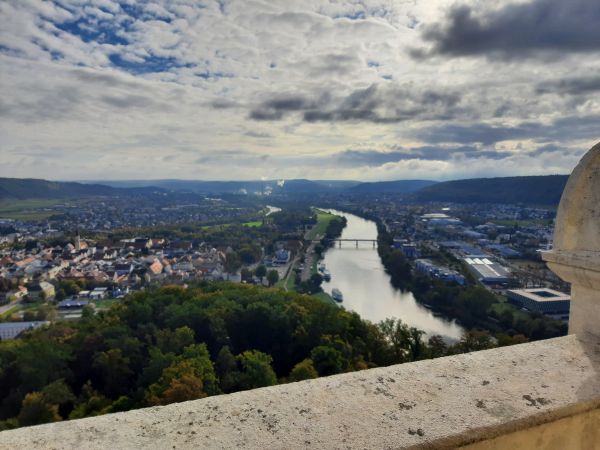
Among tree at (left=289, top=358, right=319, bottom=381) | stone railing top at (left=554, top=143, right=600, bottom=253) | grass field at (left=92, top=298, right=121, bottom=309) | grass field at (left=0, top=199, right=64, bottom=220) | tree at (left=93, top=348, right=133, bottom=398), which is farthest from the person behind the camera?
grass field at (left=0, top=199, right=64, bottom=220)

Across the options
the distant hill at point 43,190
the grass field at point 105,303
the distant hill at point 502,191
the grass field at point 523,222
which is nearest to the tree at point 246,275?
the grass field at point 105,303

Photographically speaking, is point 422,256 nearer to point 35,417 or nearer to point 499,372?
point 35,417

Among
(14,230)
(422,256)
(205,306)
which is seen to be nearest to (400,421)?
(205,306)

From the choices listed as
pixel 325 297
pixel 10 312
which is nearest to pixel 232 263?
pixel 325 297

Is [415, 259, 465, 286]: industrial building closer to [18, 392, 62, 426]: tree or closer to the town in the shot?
the town

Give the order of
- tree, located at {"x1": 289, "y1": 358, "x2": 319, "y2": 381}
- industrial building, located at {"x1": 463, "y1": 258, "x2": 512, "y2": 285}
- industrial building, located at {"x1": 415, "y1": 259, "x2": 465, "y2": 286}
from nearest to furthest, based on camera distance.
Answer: tree, located at {"x1": 289, "y1": 358, "x2": 319, "y2": 381}, industrial building, located at {"x1": 415, "y1": 259, "x2": 465, "y2": 286}, industrial building, located at {"x1": 463, "y1": 258, "x2": 512, "y2": 285}

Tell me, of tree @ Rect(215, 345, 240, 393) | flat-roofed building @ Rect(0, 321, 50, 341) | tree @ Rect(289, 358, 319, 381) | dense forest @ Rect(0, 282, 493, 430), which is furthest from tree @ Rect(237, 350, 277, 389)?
flat-roofed building @ Rect(0, 321, 50, 341)

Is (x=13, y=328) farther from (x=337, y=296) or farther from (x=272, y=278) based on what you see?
(x=337, y=296)
